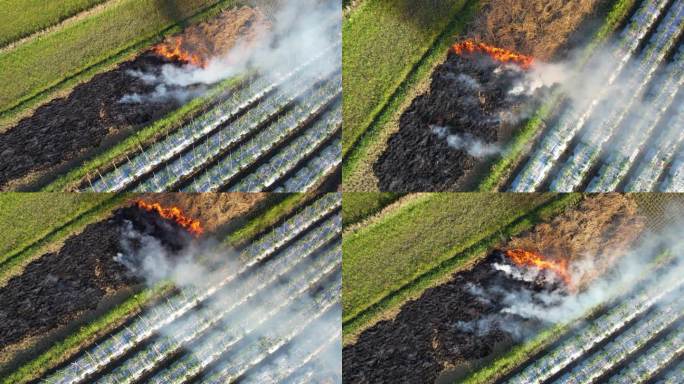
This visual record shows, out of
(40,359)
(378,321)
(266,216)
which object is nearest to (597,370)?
(378,321)

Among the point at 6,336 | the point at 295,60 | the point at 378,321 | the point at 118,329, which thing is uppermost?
the point at 295,60

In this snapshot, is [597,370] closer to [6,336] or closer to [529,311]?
[529,311]

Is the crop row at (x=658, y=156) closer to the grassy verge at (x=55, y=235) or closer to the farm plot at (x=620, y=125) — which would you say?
the farm plot at (x=620, y=125)

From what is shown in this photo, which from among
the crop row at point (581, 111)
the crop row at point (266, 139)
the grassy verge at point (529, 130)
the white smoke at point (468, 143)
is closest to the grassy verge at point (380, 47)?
the crop row at point (266, 139)

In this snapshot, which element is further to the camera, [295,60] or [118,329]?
[295,60]

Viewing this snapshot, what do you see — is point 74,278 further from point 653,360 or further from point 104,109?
point 653,360

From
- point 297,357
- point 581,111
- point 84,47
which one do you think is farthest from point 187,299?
point 581,111
